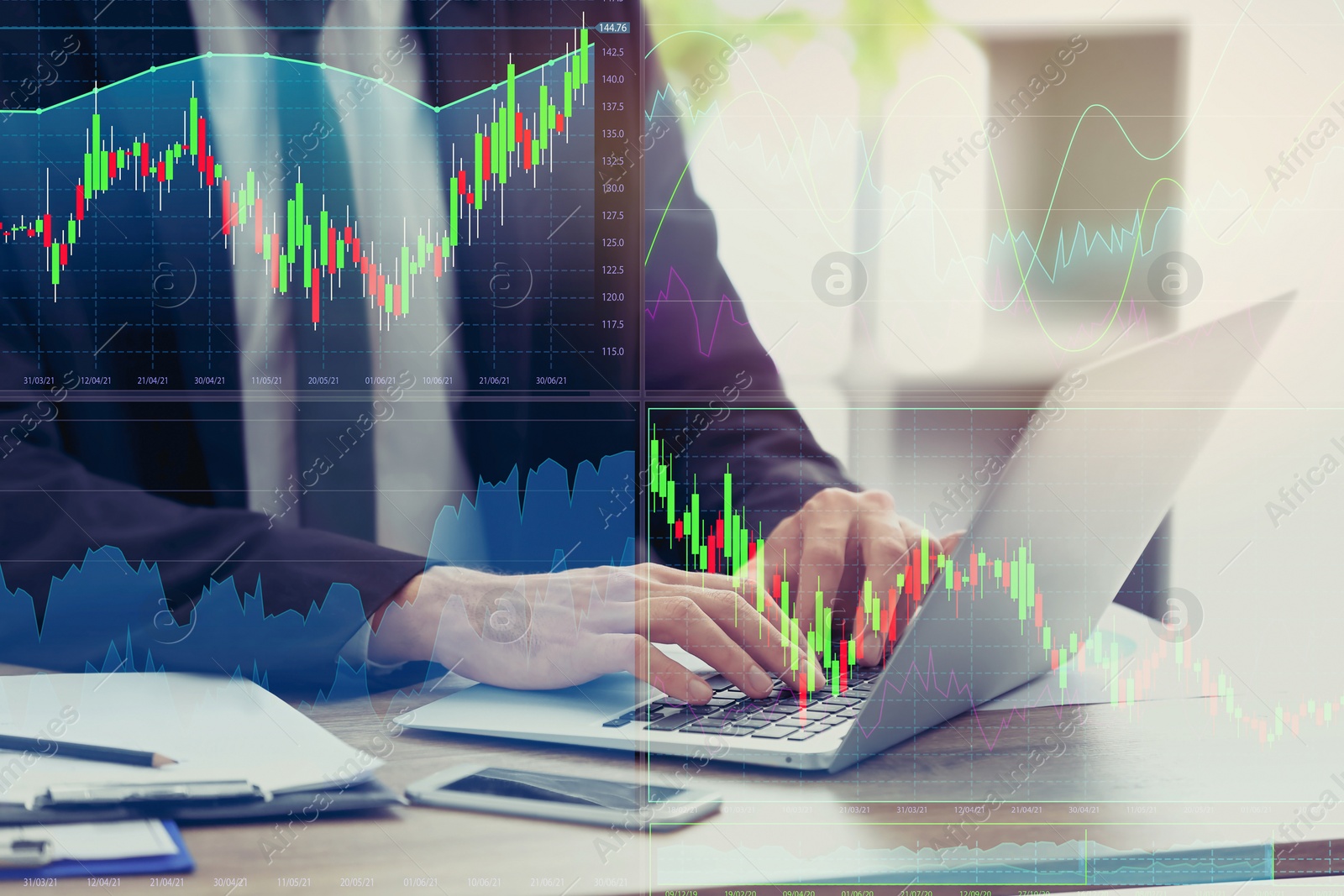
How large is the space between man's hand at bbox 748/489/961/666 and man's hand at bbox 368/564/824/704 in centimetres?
6

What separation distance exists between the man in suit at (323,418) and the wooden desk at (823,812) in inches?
7.5

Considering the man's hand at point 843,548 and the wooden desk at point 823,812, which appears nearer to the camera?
the wooden desk at point 823,812

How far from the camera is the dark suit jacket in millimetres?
1281

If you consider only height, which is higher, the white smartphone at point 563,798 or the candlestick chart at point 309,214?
the candlestick chart at point 309,214

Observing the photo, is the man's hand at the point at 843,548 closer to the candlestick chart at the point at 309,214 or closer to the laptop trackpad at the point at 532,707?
the laptop trackpad at the point at 532,707

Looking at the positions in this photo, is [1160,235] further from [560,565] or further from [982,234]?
[560,565]

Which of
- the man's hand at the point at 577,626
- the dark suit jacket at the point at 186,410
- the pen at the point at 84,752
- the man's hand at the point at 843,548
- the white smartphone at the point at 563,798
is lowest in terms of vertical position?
the white smartphone at the point at 563,798

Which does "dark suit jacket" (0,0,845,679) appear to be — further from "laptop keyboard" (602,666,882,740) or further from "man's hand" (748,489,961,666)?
"laptop keyboard" (602,666,882,740)

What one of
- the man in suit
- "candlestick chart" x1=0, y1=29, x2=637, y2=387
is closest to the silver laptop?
the man in suit

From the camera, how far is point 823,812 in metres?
1.21

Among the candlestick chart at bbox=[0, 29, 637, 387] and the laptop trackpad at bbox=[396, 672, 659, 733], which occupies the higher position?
the candlestick chart at bbox=[0, 29, 637, 387]

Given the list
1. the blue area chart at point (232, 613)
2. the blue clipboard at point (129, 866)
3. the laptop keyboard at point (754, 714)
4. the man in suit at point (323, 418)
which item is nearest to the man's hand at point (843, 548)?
the man in suit at point (323, 418)

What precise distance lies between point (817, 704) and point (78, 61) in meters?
1.40

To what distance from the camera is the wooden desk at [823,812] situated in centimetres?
113
